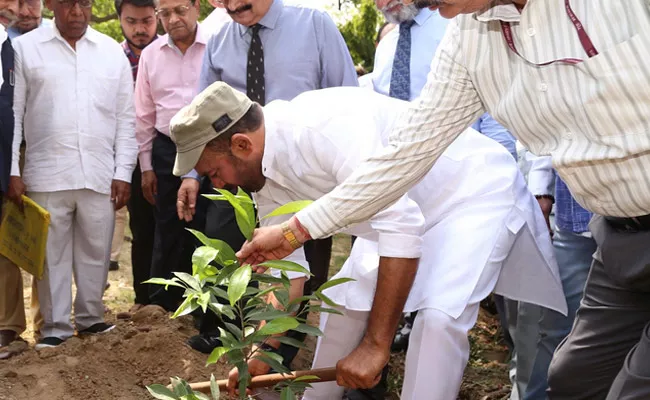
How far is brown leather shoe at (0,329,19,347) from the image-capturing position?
15.2 ft

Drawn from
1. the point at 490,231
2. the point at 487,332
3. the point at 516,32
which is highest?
the point at 516,32

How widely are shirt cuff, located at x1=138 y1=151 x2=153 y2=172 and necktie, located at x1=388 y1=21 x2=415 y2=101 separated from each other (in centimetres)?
158

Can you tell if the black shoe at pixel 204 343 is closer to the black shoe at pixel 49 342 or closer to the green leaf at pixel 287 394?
the black shoe at pixel 49 342

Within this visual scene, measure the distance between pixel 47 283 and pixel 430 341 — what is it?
251 cm

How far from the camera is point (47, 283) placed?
185 inches

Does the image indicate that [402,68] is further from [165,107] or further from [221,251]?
[221,251]

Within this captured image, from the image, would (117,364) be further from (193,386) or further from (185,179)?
(193,386)

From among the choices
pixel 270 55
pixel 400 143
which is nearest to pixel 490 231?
pixel 400 143

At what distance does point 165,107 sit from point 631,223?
331 centimetres

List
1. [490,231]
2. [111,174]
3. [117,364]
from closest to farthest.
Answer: [490,231]
[117,364]
[111,174]

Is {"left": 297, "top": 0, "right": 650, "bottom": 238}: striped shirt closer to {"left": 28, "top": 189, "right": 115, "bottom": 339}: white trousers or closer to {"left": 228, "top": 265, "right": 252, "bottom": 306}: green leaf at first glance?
{"left": 228, "top": 265, "right": 252, "bottom": 306}: green leaf

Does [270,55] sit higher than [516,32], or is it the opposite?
[516,32]

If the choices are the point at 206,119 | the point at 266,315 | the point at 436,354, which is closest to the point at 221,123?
the point at 206,119

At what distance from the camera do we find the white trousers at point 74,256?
4684 mm
